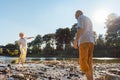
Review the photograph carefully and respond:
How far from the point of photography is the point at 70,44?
92562mm

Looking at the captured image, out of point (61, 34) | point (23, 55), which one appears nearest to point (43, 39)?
point (61, 34)

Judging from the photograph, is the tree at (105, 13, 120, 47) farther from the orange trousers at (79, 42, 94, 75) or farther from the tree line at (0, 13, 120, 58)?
the orange trousers at (79, 42, 94, 75)

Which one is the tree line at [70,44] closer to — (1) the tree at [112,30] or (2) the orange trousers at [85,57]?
(1) the tree at [112,30]

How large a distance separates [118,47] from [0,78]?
67364 millimetres

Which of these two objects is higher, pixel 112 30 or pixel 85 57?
pixel 112 30

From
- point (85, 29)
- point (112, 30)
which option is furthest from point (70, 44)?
point (85, 29)

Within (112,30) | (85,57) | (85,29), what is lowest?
(85,57)

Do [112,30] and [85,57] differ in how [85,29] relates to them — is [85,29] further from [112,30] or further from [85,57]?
[112,30]

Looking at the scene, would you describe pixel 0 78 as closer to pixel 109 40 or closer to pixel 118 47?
pixel 118 47

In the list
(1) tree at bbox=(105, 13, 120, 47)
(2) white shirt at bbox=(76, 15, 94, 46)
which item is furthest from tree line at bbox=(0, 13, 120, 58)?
(2) white shirt at bbox=(76, 15, 94, 46)

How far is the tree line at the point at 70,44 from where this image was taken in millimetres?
76875

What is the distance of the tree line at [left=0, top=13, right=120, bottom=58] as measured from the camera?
76.9m

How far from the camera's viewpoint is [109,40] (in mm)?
85188

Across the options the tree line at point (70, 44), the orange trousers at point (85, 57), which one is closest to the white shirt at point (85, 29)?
the orange trousers at point (85, 57)
